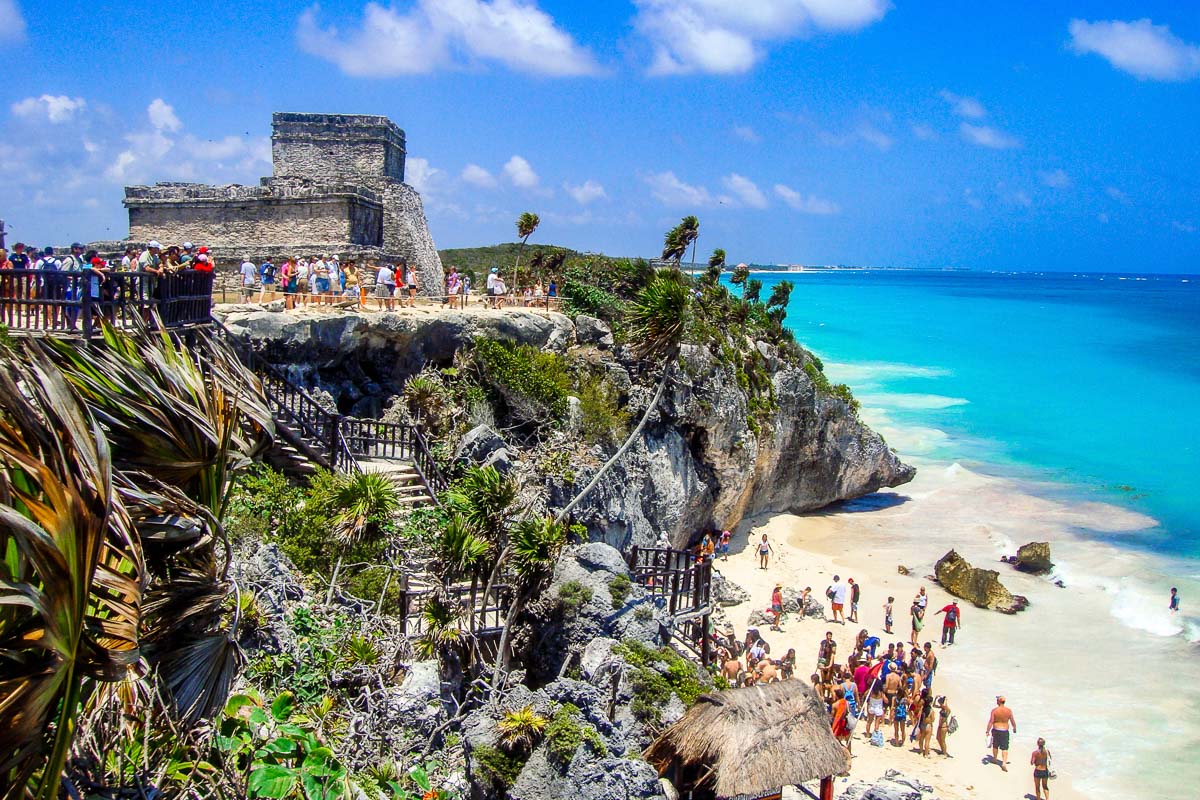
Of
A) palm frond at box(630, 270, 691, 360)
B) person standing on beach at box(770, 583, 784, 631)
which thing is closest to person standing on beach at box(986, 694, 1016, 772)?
person standing on beach at box(770, 583, 784, 631)

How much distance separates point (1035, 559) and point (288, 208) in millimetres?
23025

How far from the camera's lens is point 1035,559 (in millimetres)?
25547

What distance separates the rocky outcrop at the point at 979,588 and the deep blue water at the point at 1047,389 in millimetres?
10171

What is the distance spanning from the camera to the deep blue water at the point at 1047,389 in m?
40.2

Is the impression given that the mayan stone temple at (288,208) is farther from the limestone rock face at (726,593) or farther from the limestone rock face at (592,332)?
the limestone rock face at (726,593)

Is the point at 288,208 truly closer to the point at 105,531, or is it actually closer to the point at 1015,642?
the point at 1015,642

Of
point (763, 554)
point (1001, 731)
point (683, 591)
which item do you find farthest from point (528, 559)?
point (763, 554)

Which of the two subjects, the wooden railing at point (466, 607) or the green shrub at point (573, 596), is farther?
the green shrub at point (573, 596)

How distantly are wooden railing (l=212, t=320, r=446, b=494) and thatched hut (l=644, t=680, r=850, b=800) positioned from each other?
6561 millimetres

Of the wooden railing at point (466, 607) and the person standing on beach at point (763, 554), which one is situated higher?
the wooden railing at point (466, 607)

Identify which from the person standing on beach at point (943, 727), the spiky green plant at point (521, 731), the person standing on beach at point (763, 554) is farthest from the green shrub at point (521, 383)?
the spiky green plant at point (521, 731)

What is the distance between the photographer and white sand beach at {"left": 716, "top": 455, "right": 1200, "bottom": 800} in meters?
14.9

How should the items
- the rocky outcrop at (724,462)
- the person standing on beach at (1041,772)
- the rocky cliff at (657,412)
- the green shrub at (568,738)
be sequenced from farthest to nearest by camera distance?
the rocky outcrop at (724,462) < the rocky cliff at (657,412) < the person standing on beach at (1041,772) < the green shrub at (568,738)

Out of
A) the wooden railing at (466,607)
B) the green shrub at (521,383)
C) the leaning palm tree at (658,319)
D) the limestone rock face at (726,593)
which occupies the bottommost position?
the limestone rock face at (726,593)
